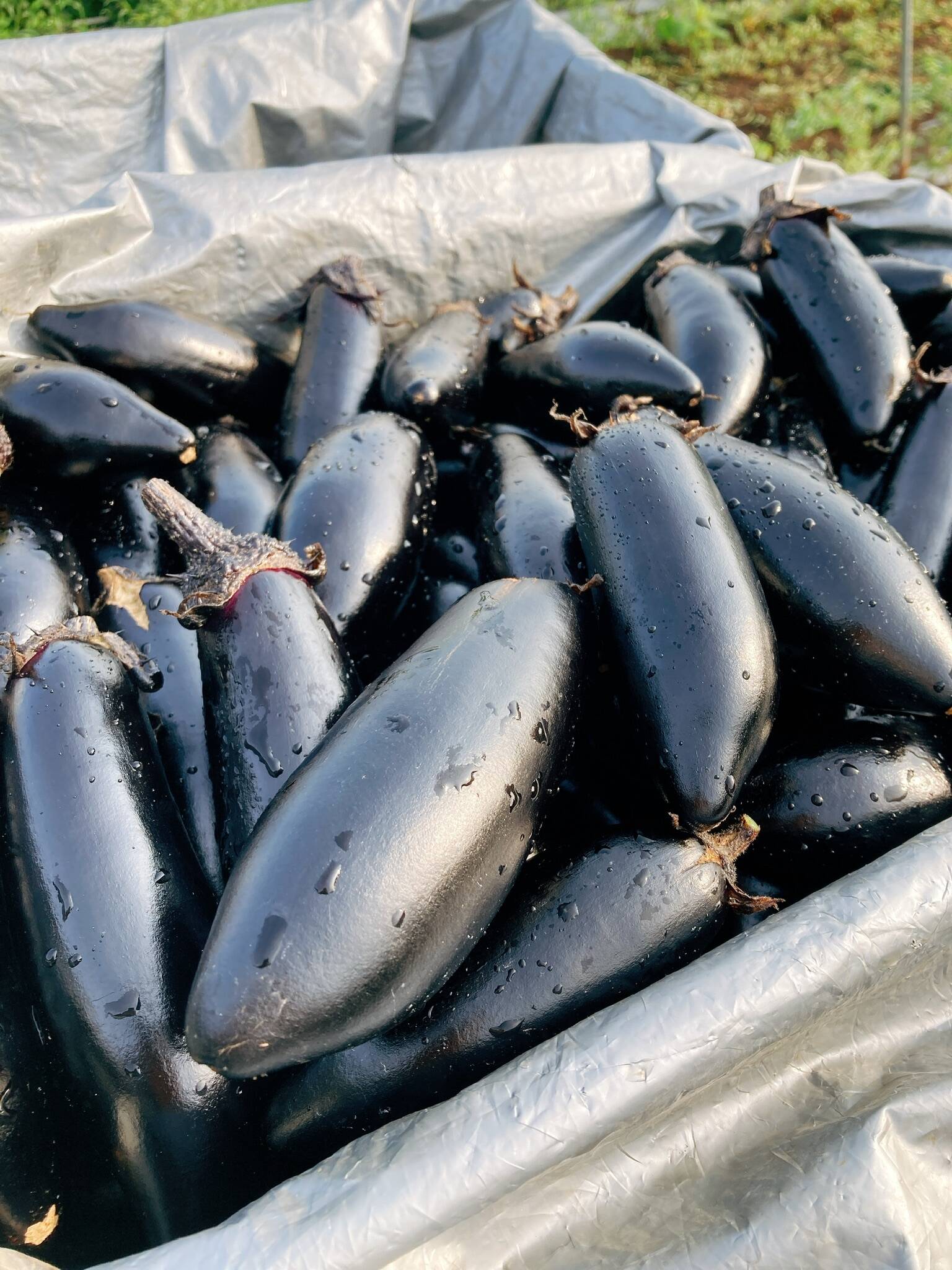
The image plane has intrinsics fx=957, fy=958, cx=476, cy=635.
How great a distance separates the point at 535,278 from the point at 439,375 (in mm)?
723

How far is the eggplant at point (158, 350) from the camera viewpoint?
1.94 m

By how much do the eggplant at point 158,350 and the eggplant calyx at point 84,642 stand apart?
0.68 m

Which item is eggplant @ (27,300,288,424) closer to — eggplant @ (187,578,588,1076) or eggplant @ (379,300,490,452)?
eggplant @ (379,300,490,452)

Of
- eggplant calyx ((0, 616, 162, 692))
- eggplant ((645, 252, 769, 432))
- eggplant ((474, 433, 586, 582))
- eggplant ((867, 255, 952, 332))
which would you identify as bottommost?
eggplant calyx ((0, 616, 162, 692))

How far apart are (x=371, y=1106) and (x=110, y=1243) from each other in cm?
43

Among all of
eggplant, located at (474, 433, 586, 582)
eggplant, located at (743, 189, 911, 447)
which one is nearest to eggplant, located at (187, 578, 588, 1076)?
eggplant, located at (474, 433, 586, 582)

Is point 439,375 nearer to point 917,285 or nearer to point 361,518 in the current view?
point 361,518

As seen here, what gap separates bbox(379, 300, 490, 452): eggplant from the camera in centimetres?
192

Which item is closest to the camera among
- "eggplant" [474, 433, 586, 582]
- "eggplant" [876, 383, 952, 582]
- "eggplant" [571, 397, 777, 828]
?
"eggplant" [571, 397, 777, 828]

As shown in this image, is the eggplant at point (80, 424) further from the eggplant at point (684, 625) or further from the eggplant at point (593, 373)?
the eggplant at point (684, 625)

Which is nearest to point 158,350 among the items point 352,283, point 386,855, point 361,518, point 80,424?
point 80,424

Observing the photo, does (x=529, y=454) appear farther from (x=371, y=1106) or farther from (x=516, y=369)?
(x=371, y=1106)

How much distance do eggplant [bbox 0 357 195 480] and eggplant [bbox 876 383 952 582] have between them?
1.29m

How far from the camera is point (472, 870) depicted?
97cm
